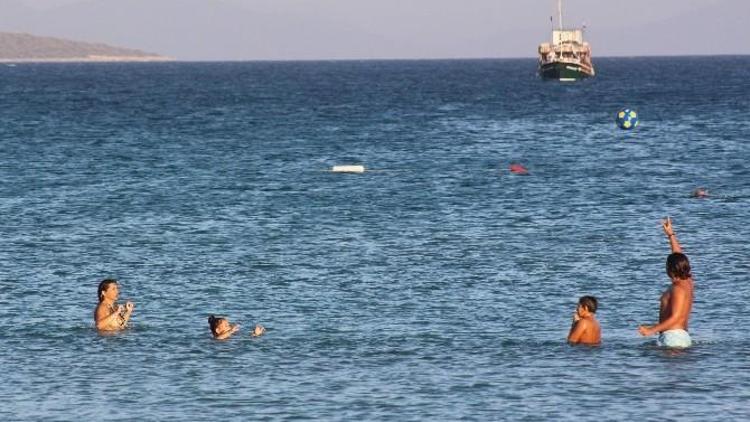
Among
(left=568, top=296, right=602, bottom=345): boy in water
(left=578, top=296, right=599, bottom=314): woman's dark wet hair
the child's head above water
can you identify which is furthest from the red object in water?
(left=578, top=296, right=599, bottom=314): woman's dark wet hair

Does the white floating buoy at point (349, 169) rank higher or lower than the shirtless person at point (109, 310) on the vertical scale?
lower

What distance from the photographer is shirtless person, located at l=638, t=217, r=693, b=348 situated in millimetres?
25266

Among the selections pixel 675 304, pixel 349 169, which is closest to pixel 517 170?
pixel 349 169

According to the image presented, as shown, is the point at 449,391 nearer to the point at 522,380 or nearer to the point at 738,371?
the point at 522,380

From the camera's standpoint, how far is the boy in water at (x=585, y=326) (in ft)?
87.4

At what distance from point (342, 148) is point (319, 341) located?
6151cm

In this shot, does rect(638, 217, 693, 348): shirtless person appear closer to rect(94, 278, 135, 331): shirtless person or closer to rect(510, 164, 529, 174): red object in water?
rect(94, 278, 135, 331): shirtless person

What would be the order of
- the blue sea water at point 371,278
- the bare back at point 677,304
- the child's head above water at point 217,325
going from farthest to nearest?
the child's head above water at point 217,325, the bare back at point 677,304, the blue sea water at point 371,278

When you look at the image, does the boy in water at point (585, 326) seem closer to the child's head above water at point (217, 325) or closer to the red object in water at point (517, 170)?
the child's head above water at point (217, 325)

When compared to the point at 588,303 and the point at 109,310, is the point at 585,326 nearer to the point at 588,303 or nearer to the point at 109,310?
the point at 588,303

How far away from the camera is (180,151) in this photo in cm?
8750

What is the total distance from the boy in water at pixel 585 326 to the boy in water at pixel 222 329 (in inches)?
235

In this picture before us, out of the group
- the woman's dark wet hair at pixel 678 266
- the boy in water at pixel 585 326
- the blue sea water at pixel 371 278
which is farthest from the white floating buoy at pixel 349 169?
the woman's dark wet hair at pixel 678 266

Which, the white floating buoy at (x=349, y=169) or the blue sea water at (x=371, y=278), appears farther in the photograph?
the white floating buoy at (x=349, y=169)
